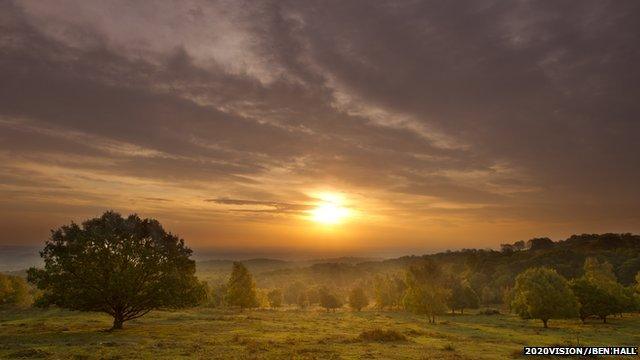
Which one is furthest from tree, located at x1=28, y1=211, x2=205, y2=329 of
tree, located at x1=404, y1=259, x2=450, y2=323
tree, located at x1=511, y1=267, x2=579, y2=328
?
tree, located at x1=511, y1=267, x2=579, y2=328

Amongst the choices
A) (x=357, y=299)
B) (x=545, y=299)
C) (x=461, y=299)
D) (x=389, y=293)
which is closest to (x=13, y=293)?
(x=357, y=299)

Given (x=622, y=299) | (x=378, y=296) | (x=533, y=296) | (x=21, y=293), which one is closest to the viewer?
(x=533, y=296)

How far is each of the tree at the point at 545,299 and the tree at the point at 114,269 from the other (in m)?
65.2

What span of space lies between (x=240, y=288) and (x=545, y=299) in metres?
72.4

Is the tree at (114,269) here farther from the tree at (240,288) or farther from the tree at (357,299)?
the tree at (357,299)

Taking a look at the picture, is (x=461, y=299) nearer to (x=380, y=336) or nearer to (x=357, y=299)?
(x=357, y=299)

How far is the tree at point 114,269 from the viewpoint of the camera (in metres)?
48.7

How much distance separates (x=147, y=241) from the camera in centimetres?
5319

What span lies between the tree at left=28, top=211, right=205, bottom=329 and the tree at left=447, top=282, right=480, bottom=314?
95.5 metres

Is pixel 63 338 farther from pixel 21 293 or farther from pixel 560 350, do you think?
pixel 21 293

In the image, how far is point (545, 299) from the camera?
7744cm

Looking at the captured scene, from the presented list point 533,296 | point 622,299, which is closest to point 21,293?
point 533,296

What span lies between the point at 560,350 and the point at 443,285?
90016mm

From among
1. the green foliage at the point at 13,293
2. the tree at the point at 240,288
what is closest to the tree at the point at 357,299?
the tree at the point at 240,288
